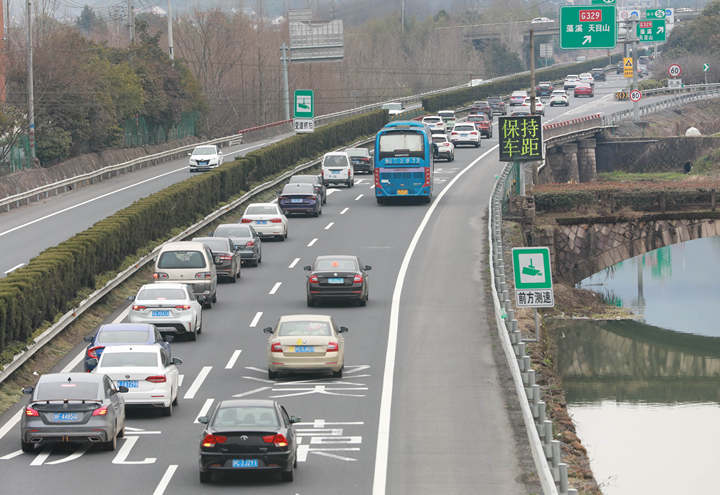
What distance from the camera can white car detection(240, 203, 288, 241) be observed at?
52.5 meters

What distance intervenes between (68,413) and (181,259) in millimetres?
16451

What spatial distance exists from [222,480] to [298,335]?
8186 mm

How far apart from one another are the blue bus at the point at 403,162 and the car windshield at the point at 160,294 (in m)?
27.6

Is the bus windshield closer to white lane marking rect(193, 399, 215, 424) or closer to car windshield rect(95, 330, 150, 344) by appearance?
car windshield rect(95, 330, 150, 344)

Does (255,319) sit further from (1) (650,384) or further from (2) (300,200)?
(2) (300,200)

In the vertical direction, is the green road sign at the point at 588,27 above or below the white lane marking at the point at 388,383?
above

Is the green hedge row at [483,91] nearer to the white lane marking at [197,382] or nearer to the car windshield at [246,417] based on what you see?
the white lane marking at [197,382]

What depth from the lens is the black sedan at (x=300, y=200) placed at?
5906cm

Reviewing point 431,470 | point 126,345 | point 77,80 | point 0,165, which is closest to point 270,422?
point 431,470

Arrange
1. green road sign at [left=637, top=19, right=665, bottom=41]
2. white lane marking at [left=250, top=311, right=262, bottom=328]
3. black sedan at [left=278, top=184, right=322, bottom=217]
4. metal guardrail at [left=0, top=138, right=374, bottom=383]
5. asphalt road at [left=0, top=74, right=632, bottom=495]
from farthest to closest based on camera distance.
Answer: green road sign at [left=637, top=19, right=665, bottom=41], black sedan at [left=278, top=184, right=322, bottom=217], white lane marking at [left=250, top=311, right=262, bottom=328], metal guardrail at [left=0, top=138, right=374, bottom=383], asphalt road at [left=0, top=74, right=632, bottom=495]

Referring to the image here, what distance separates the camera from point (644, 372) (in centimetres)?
5144

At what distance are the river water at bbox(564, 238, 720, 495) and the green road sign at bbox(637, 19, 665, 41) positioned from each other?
19.4 metres

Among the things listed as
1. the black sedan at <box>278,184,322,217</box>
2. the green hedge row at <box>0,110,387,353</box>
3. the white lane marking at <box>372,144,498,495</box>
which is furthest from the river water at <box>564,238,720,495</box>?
the green hedge row at <box>0,110,387,353</box>

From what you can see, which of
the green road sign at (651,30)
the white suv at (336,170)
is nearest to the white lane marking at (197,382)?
the white suv at (336,170)
